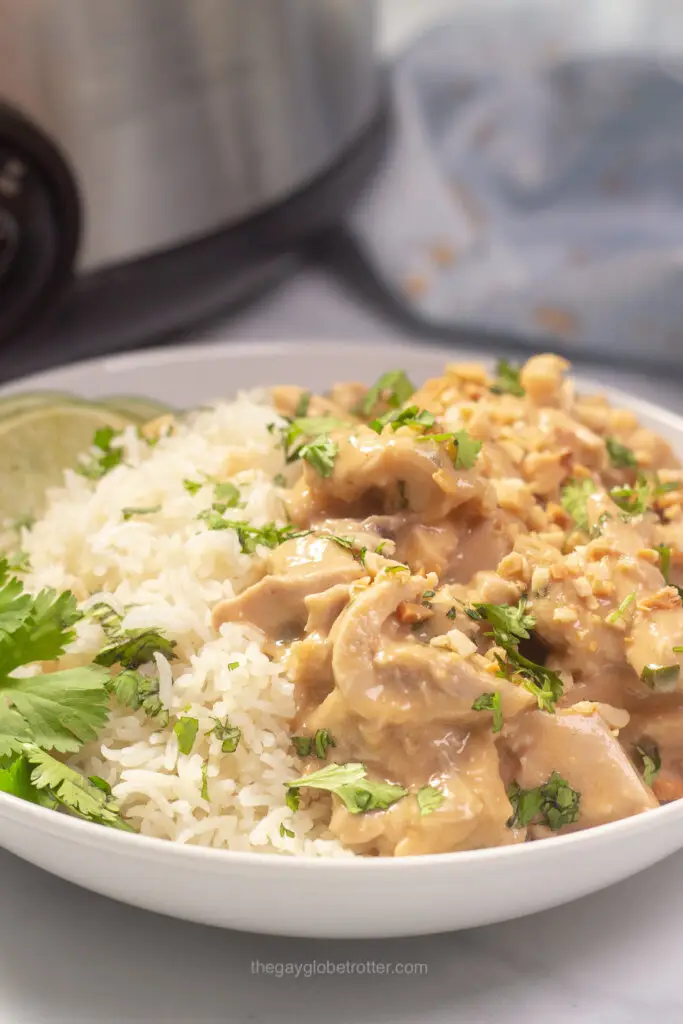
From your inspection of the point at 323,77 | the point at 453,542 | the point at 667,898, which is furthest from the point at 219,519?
the point at 323,77

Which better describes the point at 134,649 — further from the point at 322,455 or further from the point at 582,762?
the point at 582,762

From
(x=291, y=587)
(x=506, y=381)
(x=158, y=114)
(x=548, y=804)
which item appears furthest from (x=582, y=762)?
(x=158, y=114)

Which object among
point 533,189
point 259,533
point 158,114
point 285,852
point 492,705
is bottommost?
point 285,852

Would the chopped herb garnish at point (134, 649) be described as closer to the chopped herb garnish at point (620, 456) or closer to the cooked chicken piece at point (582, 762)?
the cooked chicken piece at point (582, 762)

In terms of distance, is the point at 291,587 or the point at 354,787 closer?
the point at 354,787

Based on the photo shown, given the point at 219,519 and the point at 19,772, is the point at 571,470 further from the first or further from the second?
the point at 19,772

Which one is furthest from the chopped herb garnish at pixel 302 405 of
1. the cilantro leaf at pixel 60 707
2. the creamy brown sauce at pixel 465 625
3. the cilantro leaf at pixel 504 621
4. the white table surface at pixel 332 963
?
the white table surface at pixel 332 963
